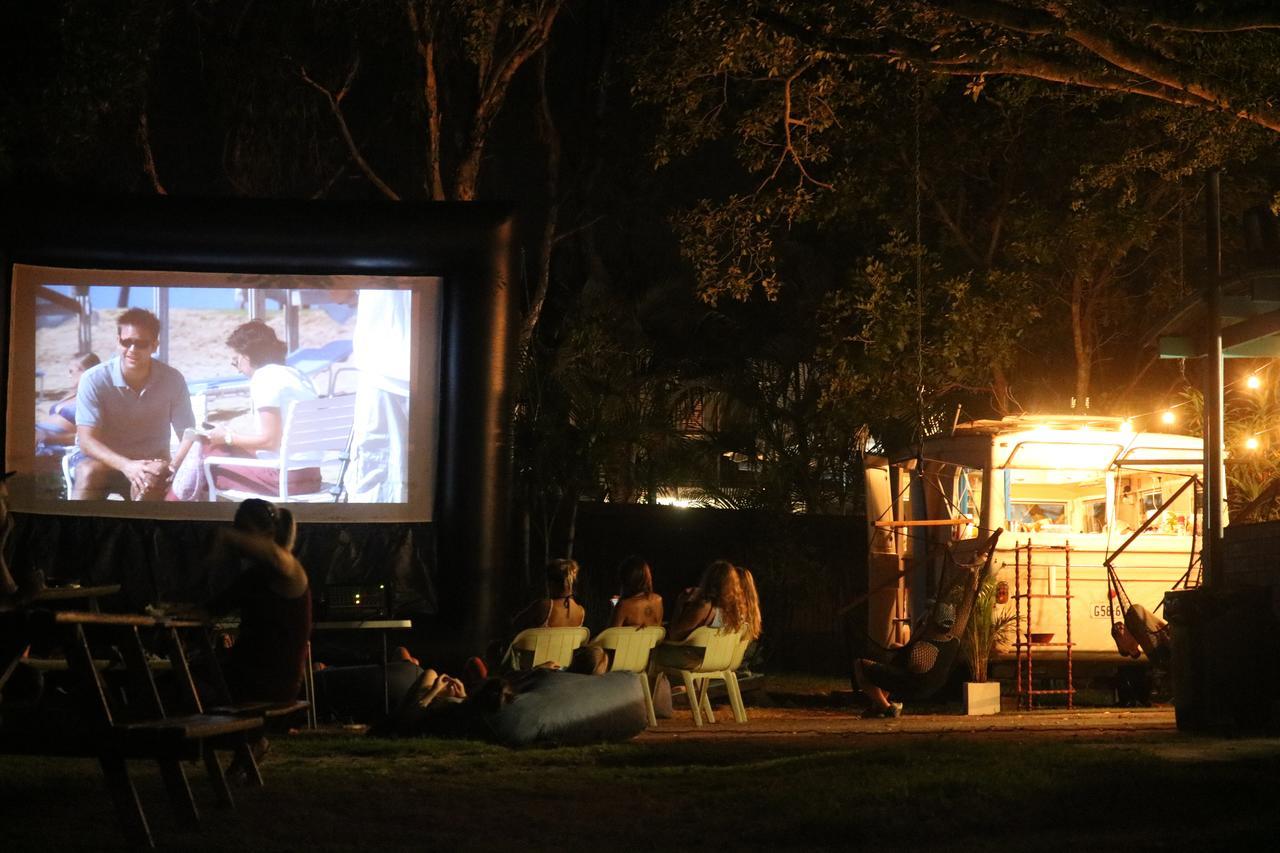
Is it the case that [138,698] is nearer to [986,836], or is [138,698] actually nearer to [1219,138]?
[986,836]

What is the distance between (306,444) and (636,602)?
4.21 meters

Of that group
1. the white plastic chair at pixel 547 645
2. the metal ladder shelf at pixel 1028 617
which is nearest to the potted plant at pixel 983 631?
the metal ladder shelf at pixel 1028 617

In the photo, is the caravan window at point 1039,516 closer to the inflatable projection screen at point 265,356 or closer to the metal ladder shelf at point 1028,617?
the metal ladder shelf at point 1028,617

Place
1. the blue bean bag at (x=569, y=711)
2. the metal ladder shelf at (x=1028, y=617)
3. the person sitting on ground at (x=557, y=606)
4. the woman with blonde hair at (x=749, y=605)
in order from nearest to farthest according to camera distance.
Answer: the blue bean bag at (x=569, y=711) → the person sitting on ground at (x=557, y=606) → the woman with blonde hair at (x=749, y=605) → the metal ladder shelf at (x=1028, y=617)

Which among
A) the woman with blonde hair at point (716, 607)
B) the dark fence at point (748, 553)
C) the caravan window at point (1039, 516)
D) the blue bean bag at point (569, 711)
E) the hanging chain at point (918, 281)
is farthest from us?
the dark fence at point (748, 553)

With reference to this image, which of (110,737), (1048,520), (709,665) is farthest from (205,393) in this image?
(110,737)

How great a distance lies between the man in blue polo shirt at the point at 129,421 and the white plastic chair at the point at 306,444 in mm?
450

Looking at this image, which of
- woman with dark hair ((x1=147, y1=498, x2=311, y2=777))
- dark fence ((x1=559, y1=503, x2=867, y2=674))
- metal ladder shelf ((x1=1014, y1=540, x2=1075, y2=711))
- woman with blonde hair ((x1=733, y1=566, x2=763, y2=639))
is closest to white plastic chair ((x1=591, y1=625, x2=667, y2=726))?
woman with blonde hair ((x1=733, y1=566, x2=763, y2=639))

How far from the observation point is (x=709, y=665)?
35.4 feet

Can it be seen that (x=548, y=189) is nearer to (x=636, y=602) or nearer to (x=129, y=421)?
(x=129, y=421)

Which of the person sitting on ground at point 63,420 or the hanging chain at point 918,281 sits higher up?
the hanging chain at point 918,281

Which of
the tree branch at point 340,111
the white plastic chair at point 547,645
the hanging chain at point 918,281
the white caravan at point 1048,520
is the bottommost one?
the white plastic chair at point 547,645

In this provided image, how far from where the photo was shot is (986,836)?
5.58 m

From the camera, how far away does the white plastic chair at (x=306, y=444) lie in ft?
45.1
